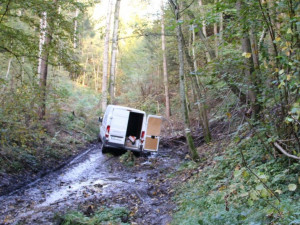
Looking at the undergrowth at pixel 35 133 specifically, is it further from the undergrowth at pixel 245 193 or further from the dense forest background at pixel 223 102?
the undergrowth at pixel 245 193

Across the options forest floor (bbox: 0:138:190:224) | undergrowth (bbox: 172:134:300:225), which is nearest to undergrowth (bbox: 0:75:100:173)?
forest floor (bbox: 0:138:190:224)

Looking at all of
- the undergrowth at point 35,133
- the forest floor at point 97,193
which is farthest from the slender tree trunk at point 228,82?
the undergrowth at point 35,133

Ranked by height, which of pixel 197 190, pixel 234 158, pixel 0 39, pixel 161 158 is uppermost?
pixel 0 39

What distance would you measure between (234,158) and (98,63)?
1297 inches

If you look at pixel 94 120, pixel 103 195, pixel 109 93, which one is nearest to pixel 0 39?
pixel 103 195

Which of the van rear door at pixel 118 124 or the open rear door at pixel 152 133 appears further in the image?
the van rear door at pixel 118 124

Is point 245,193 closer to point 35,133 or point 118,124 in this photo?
point 35,133

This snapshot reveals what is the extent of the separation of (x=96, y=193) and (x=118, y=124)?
5109 millimetres

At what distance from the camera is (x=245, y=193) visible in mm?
3105

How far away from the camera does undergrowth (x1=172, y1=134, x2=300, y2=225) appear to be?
10.7 feet

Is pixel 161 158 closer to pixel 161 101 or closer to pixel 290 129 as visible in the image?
pixel 290 129

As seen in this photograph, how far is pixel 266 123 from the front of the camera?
4711 millimetres

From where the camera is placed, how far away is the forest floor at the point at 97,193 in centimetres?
588

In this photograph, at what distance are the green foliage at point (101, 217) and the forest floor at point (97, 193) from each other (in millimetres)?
145
